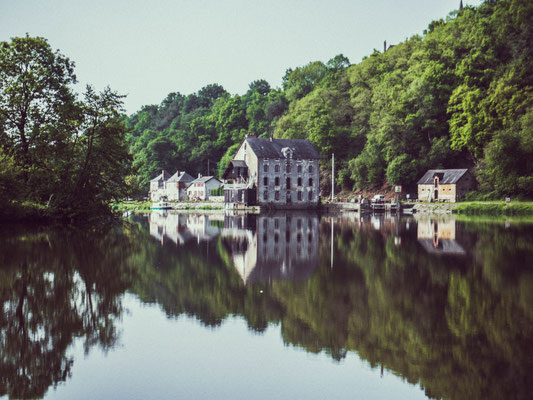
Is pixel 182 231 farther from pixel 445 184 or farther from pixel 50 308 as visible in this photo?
pixel 445 184

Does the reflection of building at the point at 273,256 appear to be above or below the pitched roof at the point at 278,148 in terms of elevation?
below

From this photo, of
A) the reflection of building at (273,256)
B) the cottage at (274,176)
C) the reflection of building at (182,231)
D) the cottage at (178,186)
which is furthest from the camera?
the cottage at (178,186)

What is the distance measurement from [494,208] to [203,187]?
173ft

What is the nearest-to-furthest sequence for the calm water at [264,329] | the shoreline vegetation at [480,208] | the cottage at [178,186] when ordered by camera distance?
the calm water at [264,329]
the shoreline vegetation at [480,208]
the cottage at [178,186]

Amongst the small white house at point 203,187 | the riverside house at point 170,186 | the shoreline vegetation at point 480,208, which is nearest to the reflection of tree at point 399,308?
the shoreline vegetation at point 480,208

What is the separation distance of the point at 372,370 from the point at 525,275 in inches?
337

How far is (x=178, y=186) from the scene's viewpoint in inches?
4013

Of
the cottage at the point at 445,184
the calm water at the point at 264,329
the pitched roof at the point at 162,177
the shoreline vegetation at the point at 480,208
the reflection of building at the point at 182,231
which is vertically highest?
the pitched roof at the point at 162,177

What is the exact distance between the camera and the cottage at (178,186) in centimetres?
10144

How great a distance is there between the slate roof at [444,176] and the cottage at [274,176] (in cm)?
1399

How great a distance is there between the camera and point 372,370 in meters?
6.46

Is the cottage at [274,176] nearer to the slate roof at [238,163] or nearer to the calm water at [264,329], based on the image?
the slate roof at [238,163]

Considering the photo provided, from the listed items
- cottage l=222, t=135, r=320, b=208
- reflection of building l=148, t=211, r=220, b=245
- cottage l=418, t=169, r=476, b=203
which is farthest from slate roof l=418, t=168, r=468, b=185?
reflection of building l=148, t=211, r=220, b=245

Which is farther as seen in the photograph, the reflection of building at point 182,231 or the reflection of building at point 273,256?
the reflection of building at point 182,231
